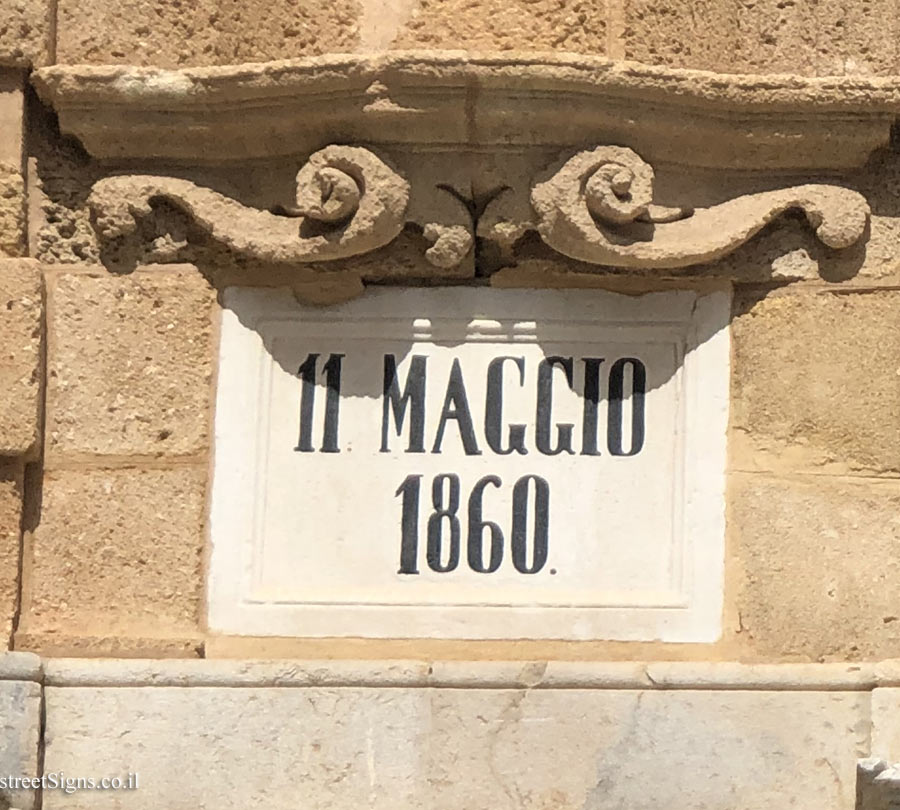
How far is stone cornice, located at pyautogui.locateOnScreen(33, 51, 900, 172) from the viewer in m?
3.17

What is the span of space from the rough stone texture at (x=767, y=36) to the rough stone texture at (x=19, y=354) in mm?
1143

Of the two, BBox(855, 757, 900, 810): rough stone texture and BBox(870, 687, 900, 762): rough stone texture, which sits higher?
BBox(870, 687, 900, 762): rough stone texture

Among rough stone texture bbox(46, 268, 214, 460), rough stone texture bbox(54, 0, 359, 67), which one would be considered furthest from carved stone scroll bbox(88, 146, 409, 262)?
rough stone texture bbox(54, 0, 359, 67)

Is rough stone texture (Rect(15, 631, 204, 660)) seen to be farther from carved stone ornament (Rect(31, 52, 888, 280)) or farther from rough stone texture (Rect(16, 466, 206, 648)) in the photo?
carved stone ornament (Rect(31, 52, 888, 280))

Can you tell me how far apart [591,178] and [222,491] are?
0.85 metres

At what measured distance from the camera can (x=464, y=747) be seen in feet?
10.1

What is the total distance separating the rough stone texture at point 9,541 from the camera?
3180 millimetres

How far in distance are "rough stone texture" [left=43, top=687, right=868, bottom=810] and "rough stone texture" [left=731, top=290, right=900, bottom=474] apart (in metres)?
0.42

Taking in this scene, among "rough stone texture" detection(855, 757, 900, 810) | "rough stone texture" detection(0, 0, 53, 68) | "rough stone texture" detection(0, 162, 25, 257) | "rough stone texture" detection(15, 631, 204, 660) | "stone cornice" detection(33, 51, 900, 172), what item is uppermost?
"rough stone texture" detection(0, 0, 53, 68)

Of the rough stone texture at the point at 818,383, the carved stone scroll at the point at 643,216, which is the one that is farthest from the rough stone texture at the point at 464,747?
the carved stone scroll at the point at 643,216

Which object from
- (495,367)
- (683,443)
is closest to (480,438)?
(495,367)

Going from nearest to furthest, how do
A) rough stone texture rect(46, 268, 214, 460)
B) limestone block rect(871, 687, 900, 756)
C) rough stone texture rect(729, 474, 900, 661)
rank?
limestone block rect(871, 687, 900, 756), rough stone texture rect(729, 474, 900, 661), rough stone texture rect(46, 268, 214, 460)

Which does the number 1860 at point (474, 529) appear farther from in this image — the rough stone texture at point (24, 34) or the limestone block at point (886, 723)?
the rough stone texture at point (24, 34)

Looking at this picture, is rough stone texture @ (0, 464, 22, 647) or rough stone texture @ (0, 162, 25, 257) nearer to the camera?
rough stone texture @ (0, 464, 22, 647)
